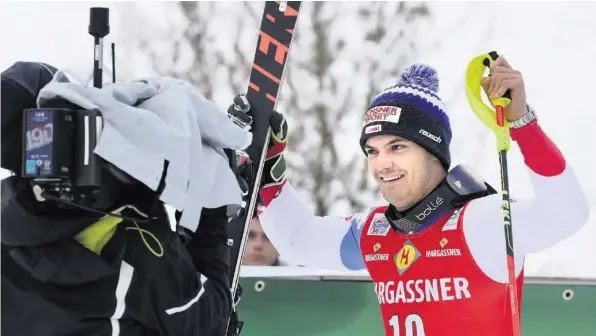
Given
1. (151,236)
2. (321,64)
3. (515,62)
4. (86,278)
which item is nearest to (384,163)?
(151,236)

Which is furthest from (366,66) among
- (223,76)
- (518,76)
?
(518,76)

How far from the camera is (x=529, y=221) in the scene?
2428mm

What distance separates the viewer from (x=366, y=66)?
22.8 ft

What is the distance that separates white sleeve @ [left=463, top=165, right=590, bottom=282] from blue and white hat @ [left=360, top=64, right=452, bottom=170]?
233 millimetres

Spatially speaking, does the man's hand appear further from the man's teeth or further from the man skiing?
the man's teeth

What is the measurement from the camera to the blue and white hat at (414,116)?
8.49ft

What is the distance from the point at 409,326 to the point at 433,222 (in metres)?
0.34

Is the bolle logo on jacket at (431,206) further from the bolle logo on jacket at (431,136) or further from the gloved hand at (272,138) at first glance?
the gloved hand at (272,138)

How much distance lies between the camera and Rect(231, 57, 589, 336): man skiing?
8.04 feet

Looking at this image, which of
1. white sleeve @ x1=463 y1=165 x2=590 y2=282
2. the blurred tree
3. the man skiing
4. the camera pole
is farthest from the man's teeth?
the blurred tree

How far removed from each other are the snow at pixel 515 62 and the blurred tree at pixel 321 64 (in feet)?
0.10

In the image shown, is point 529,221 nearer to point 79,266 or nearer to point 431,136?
point 431,136

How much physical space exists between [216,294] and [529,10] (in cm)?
547

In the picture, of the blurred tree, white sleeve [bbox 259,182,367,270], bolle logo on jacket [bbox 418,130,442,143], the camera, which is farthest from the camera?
the blurred tree
